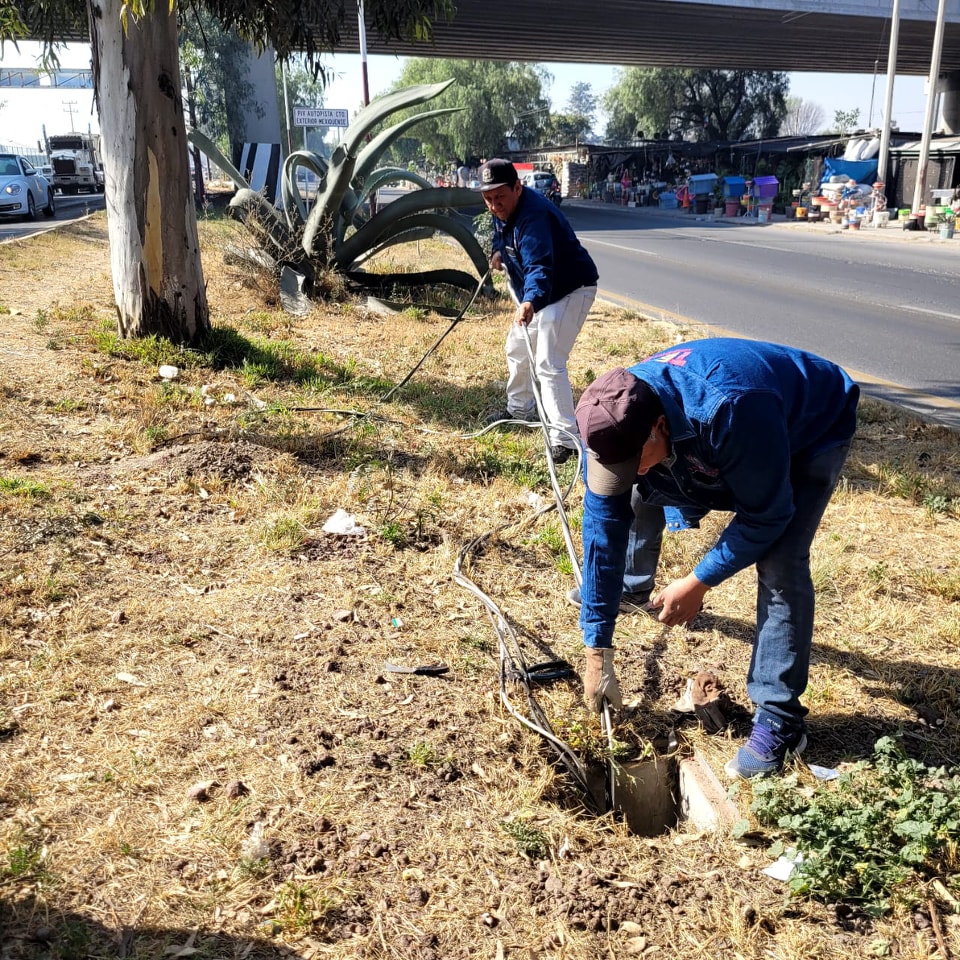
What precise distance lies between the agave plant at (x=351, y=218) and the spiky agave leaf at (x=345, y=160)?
0.03ft

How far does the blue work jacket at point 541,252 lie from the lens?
5.09 m

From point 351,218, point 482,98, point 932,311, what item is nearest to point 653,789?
point 351,218

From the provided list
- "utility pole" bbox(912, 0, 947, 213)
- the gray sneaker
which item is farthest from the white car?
"utility pole" bbox(912, 0, 947, 213)

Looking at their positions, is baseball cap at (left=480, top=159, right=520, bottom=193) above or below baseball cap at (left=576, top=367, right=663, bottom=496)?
above

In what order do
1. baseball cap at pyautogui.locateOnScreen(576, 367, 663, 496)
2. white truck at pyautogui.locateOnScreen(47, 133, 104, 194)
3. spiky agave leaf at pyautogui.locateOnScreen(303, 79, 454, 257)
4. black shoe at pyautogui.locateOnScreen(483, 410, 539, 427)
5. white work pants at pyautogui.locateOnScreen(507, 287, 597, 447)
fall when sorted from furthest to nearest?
white truck at pyautogui.locateOnScreen(47, 133, 104, 194), spiky agave leaf at pyautogui.locateOnScreen(303, 79, 454, 257), black shoe at pyautogui.locateOnScreen(483, 410, 539, 427), white work pants at pyautogui.locateOnScreen(507, 287, 597, 447), baseball cap at pyautogui.locateOnScreen(576, 367, 663, 496)

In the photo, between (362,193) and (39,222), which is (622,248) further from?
(39,222)

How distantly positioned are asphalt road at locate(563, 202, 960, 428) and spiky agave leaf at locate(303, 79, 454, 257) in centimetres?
387

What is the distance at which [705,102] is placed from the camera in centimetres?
5541

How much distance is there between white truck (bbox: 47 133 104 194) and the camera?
38.6 metres

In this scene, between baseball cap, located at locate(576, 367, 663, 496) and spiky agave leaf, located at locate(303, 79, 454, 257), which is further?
spiky agave leaf, located at locate(303, 79, 454, 257)

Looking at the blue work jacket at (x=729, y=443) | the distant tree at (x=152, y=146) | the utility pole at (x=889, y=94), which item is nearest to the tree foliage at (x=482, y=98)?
the utility pole at (x=889, y=94)

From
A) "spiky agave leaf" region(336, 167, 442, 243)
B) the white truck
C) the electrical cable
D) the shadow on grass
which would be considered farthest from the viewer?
the white truck

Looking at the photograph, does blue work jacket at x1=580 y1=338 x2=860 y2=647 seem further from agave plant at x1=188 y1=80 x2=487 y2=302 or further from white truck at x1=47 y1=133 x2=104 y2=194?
white truck at x1=47 y1=133 x2=104 y2=194

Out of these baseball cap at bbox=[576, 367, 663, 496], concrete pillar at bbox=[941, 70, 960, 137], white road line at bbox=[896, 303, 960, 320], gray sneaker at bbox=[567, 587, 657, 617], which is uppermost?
concrete pillar at bbox=[941, 70, 960, 137]
